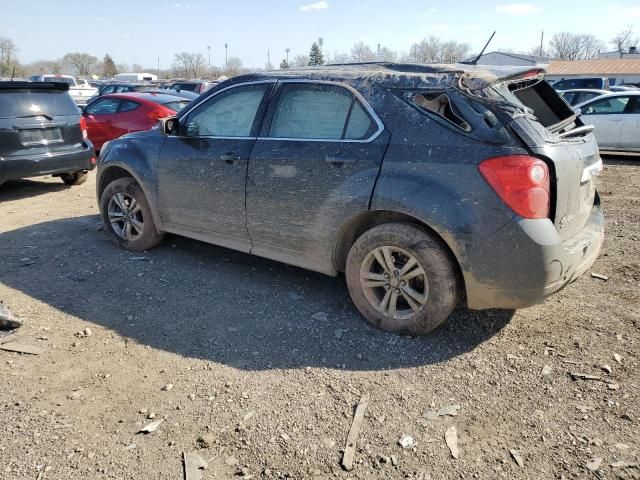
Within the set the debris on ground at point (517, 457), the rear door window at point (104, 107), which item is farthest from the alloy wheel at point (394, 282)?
the rear door window at point (104, 107)

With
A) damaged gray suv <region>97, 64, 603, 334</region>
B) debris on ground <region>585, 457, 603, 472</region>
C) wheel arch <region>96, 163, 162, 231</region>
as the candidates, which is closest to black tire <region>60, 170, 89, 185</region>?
wheel arch <region>96, 163, 162, 231</region>

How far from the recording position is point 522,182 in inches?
122

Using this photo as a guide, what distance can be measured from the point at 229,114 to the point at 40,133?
4464mm

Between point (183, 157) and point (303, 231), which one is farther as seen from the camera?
point (183, 157)

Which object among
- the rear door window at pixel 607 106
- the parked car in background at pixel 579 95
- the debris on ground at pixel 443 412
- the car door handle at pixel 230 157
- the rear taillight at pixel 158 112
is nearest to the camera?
the debris on ground at pixel 443 412

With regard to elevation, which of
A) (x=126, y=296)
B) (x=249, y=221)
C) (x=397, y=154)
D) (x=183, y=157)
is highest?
(x=397, y=154)

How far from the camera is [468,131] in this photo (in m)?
3.29

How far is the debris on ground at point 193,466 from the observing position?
8.10 ft

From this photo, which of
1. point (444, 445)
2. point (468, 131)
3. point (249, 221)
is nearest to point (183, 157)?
point (249, 221)

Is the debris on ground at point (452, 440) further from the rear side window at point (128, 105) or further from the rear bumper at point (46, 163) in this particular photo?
the rear side window at point (128, 105)

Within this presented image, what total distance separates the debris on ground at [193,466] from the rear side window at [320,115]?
225cm

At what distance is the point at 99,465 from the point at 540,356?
105 inches

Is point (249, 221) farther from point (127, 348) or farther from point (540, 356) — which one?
point (540, 356)

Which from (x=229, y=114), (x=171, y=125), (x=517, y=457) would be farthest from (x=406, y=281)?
(x=171, y=125)
